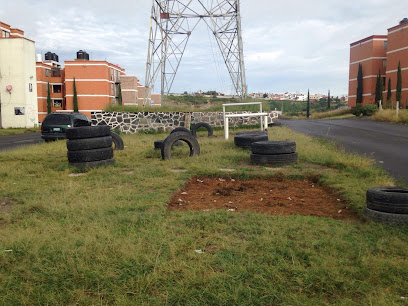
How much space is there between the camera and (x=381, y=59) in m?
55.4

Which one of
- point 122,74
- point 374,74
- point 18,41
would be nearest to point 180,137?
point 18,41

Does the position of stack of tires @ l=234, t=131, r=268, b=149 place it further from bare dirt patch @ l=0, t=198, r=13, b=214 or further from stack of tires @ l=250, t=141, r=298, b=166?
bare dirt patch @ l=0, t=198, r=13, b=214

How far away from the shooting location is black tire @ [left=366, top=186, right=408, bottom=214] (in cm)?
421

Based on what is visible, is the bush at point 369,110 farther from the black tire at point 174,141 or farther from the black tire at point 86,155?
the black tire at point 86,155

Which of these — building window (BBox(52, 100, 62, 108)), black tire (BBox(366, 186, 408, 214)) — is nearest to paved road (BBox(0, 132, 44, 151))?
black tire (BBox(366, 186, 408, 214))

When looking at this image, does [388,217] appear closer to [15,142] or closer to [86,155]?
[86,155]

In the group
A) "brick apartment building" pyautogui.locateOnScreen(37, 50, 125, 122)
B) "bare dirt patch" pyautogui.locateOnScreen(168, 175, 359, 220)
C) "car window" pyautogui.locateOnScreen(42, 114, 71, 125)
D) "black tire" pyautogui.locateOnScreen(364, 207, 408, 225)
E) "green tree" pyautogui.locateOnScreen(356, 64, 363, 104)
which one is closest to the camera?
"black tire" pyautogui.locateOnScreen(364, 207, 408, 225)

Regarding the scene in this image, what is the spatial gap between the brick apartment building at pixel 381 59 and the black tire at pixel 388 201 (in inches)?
1877

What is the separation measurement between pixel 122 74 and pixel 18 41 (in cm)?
2839

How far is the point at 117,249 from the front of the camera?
349 cm

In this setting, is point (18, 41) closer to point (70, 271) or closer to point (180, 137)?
point (180, 137)

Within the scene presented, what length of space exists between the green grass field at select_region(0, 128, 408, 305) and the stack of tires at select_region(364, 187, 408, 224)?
152mm

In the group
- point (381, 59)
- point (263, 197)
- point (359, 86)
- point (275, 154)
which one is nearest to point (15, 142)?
point (275, 154)

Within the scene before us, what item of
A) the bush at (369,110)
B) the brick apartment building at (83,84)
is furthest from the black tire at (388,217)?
the brick apartment building at (83,84)
